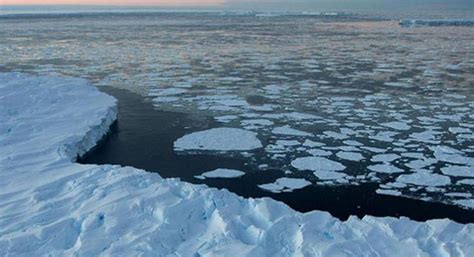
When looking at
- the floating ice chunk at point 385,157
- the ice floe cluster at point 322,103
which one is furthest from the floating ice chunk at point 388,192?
A: the floating ice chunk at point 385,157

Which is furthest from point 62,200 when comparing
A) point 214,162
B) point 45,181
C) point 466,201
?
point 466,201

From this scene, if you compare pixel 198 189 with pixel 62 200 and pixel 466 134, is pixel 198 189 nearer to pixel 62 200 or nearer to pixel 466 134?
pixel 62 200

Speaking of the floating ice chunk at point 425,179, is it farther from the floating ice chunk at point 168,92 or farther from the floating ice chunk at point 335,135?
the floating ice chunk at point 168,92

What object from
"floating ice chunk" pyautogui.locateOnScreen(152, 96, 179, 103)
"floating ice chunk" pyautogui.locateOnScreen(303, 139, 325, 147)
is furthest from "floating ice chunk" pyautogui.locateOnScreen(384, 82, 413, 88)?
"floating ice chunk" pyautogui.locateOnScreen(303, 139, 325, 147)

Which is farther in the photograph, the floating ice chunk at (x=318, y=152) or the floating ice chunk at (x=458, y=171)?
the floating ice chunk at (x=318, y=152)

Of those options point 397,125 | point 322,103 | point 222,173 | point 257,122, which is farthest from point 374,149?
point 322,103

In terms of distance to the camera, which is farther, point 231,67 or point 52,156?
point 231,67
